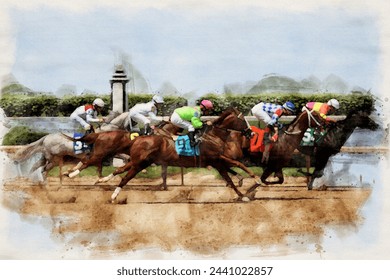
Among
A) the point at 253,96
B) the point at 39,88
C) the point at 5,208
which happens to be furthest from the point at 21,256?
the point at 253,96

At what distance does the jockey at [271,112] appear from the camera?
831 inches

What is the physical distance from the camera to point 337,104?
2117 cm

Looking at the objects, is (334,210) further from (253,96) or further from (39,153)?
(39,153)

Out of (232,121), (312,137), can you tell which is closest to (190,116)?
(232,121)

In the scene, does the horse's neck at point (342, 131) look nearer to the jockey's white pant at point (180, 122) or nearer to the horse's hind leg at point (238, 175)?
the horse's hind leg at point (238, 175)

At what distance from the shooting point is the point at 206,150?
21062 mm

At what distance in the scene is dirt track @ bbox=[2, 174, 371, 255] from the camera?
68.2 feet

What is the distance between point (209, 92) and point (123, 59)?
1.31 metres

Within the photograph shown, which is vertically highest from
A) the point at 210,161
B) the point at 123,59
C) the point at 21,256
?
the point at 123,59

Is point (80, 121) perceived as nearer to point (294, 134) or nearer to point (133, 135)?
point (133, 135)

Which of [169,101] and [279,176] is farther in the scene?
[279,176]

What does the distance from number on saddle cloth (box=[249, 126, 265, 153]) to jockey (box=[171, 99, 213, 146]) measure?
734 millimetres

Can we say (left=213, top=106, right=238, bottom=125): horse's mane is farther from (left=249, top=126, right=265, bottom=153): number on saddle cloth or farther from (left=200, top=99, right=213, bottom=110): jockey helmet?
(left=249, top=126, right=265, bottom=153): number on saddle cloth

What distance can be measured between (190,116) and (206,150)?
0.54 m
